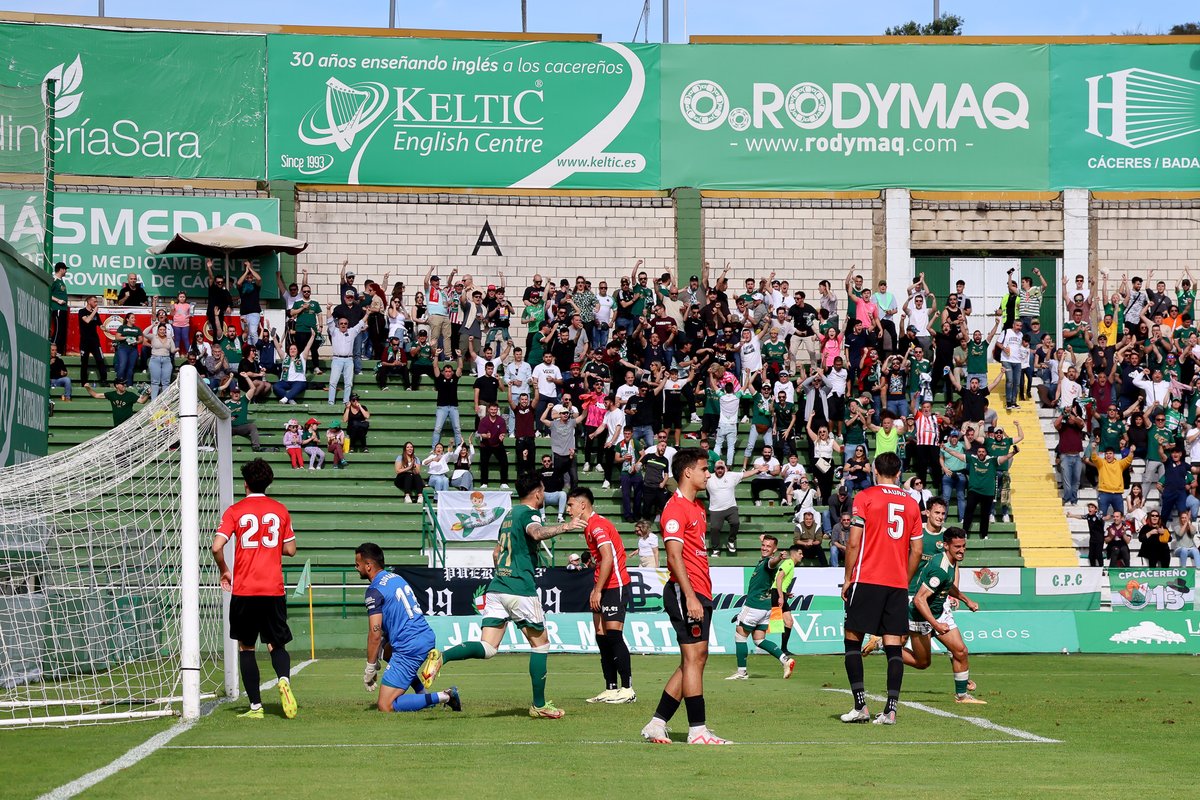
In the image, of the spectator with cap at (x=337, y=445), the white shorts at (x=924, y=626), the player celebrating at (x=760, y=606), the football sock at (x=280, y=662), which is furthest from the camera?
the spectator with cap at (x=337, y=445)

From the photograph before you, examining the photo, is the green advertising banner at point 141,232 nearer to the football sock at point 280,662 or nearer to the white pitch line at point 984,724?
the football sock at point 280,662

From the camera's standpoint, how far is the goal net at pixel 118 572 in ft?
43.0

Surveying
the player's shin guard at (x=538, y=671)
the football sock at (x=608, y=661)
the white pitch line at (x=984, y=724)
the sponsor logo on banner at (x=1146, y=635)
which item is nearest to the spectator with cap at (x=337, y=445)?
the sponsor logo on banner at (x=1146, y=635)

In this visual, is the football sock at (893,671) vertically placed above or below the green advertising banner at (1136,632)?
above

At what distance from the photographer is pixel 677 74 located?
122 feet

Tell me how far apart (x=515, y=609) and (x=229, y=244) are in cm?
2241

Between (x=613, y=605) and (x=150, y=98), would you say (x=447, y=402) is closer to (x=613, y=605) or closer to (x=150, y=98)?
(x=150, y=98)

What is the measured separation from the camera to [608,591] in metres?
14.5

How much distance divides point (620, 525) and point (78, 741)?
18.8 m

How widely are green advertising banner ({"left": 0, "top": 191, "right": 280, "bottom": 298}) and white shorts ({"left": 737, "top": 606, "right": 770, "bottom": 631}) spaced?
19.4 meters

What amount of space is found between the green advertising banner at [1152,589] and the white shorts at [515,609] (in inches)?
640

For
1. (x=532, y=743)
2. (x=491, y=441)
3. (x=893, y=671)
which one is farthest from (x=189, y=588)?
(x=491, y=441)

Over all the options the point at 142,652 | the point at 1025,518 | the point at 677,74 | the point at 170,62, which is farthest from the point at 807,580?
the point at 170,62

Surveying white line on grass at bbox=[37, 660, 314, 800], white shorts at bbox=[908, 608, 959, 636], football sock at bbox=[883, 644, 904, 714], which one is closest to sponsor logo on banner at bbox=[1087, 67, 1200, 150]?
white shorts at bbox=[908, 608, 959, 636]
